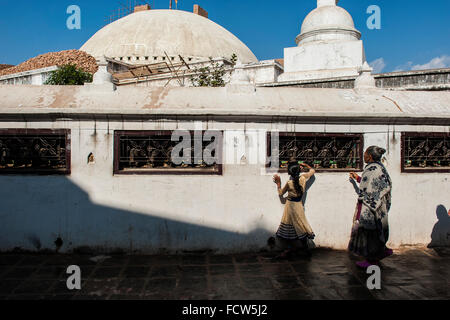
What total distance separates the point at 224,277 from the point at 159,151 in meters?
2.02

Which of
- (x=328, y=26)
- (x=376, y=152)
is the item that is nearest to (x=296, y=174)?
(x=376, y=152)

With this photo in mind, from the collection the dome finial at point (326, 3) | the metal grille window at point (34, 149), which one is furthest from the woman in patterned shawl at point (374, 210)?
the dome finial at point (326, 3)

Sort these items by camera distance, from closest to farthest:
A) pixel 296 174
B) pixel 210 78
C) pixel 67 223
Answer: pixel 296 174
pixel 67 223
pixel 210 78

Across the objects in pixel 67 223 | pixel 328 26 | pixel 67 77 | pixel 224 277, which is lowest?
pixel 224 277

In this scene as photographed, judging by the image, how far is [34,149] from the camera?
4980 mm

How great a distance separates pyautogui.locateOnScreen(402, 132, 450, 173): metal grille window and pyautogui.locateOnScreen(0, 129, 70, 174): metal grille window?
5.03 meters

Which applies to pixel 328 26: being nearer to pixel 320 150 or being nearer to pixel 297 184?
pixel 320 150

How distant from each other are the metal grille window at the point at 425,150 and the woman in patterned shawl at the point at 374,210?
1281mm

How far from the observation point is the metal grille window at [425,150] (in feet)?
17.3

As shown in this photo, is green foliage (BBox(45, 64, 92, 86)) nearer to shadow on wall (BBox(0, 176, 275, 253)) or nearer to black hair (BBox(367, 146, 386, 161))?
shadow on wall (BBox(0, 176, 275, 253))

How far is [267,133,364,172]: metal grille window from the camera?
514 cm

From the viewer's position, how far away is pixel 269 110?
498 centimetres
